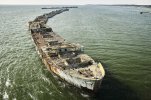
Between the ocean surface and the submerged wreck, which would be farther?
the ocean surface

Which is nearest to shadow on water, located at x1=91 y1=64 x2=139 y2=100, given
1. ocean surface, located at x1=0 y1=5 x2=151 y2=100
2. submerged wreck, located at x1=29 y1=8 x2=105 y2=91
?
ocean surface, located at x1=0 y1=5 x2=151 y2=100

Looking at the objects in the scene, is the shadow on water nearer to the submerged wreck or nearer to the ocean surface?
the ocean surface

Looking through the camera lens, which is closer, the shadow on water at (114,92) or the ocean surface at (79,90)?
the shadow on water at (114,92)

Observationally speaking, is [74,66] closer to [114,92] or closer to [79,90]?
[79,90]

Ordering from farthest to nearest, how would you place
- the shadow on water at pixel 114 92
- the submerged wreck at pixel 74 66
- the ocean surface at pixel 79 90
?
the ocean surface at pixel 79 90, the shadow on water at pixel 114 92, the submerged wreck at pixel 74 66

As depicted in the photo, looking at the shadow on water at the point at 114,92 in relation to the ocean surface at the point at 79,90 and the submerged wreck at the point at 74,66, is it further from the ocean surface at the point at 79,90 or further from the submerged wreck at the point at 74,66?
the submerged wreck at the point at 74,66

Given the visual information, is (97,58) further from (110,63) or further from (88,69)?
(88,69)

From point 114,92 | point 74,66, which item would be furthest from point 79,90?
point 114,92

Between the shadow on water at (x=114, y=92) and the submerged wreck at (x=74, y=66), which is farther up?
the submerged wreck at (x=74, y=66)

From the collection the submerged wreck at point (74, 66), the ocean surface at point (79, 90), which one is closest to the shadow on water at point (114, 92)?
the ocean surface at point (79, 90)
